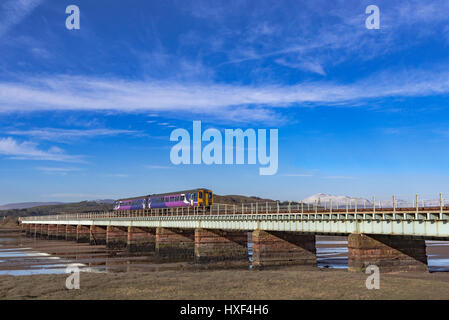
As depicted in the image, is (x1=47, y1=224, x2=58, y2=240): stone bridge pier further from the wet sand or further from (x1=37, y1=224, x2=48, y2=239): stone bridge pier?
the wet sand

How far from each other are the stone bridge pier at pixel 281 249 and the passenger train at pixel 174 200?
62.9ft

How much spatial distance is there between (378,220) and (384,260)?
3382 mm

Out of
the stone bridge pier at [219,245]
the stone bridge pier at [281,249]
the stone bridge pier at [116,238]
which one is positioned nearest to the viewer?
the stone bridge pier at [281,249]

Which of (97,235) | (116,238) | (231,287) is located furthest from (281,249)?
(97,235)

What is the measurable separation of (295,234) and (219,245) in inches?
409

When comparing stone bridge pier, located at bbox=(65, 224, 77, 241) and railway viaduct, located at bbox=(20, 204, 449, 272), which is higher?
railway viaduct, located at bbox=(20, 204, 449, 272)

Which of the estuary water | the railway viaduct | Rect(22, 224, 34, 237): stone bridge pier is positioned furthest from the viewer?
Rect(22, 224, 34, 237): stone bridge pier

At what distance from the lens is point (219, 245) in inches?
1812

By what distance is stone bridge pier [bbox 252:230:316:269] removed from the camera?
37438 millimetres

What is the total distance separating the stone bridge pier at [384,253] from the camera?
2903 centimetres

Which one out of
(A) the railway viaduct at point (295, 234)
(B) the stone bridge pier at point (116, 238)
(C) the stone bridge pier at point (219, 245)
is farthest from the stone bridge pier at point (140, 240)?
(C) the stone bridge pier at point (219, 245)

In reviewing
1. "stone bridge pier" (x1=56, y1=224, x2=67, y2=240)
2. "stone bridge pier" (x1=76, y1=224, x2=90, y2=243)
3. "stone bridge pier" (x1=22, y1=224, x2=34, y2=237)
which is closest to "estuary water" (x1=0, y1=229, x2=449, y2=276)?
"stone bridge pier" (x1=76, y1=224, x2=90, y2=243)

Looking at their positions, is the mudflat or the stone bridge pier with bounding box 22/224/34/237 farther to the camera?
the stone bridge pier with bounding box 22/224/34/237

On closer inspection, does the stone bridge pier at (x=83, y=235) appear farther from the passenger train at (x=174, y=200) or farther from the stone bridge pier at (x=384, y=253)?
the stone bridge pier at (x=384, y=253)
